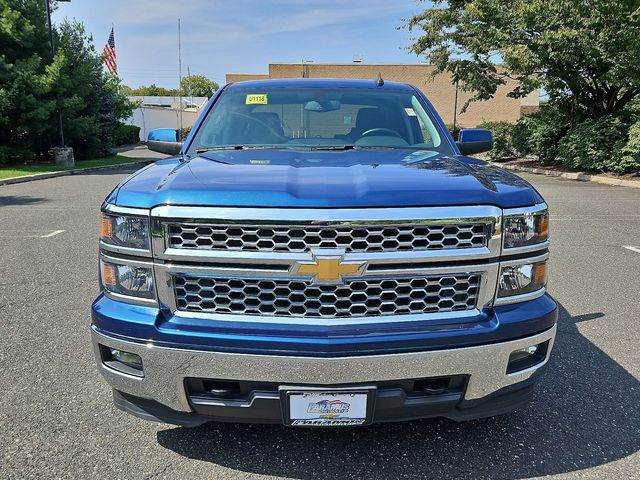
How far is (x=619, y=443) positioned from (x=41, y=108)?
19893mm

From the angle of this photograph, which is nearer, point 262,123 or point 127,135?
point 262,123

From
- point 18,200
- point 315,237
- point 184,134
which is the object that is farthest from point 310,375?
point 184,134

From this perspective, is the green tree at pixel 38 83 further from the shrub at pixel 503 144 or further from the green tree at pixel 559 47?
the shrub at pixel 503 144

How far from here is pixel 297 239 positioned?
2.02 meters

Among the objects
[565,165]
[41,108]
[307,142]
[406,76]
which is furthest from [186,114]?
[307,142]

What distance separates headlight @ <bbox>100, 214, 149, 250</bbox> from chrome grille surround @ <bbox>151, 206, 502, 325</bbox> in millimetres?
58

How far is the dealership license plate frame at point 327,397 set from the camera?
2043mm

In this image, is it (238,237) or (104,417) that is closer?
(238,237)

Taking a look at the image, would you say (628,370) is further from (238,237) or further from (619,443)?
(238,237)

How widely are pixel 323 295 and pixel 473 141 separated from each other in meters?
2.32

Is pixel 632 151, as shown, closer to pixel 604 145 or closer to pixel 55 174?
pixel 604 145

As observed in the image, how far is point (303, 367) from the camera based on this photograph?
201 centimetres

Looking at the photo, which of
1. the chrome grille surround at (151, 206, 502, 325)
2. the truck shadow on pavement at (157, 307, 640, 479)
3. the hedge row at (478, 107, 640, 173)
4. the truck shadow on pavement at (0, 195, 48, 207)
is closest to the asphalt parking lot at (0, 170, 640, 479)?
the truck shadow on pavement at (157, 307, 640, 479)

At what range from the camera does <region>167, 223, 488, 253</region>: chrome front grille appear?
202cm
